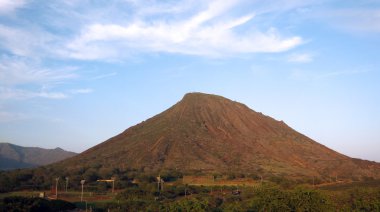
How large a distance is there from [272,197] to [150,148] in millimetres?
68986

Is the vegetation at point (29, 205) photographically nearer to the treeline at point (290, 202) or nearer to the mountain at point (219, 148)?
the treeline at point (290, 202)

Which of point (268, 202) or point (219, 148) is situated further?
point (219, 148)

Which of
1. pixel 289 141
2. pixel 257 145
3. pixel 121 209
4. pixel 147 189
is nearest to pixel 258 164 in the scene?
pixel 257 145

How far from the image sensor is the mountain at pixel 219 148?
87.3 metres

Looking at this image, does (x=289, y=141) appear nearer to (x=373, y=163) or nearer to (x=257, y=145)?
(x=257, y=145)

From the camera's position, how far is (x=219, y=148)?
98.3 meters

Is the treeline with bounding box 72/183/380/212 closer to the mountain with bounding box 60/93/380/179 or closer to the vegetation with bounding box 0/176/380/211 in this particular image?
the vegetation with bounding box 0/176/380/211

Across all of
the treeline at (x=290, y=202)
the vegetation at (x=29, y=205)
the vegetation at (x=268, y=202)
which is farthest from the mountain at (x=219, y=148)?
the treeline at (x=290, y=202)

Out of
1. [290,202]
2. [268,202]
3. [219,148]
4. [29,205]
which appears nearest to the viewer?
[290,202]

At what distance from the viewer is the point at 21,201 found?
115 ft

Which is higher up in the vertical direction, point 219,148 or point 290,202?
point 219,148

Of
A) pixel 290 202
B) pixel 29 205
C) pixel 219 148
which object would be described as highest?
pixel 219 148

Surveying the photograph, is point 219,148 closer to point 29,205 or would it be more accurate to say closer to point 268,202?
point 29,205

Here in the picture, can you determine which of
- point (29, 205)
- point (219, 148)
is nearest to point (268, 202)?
point (29, 205)
